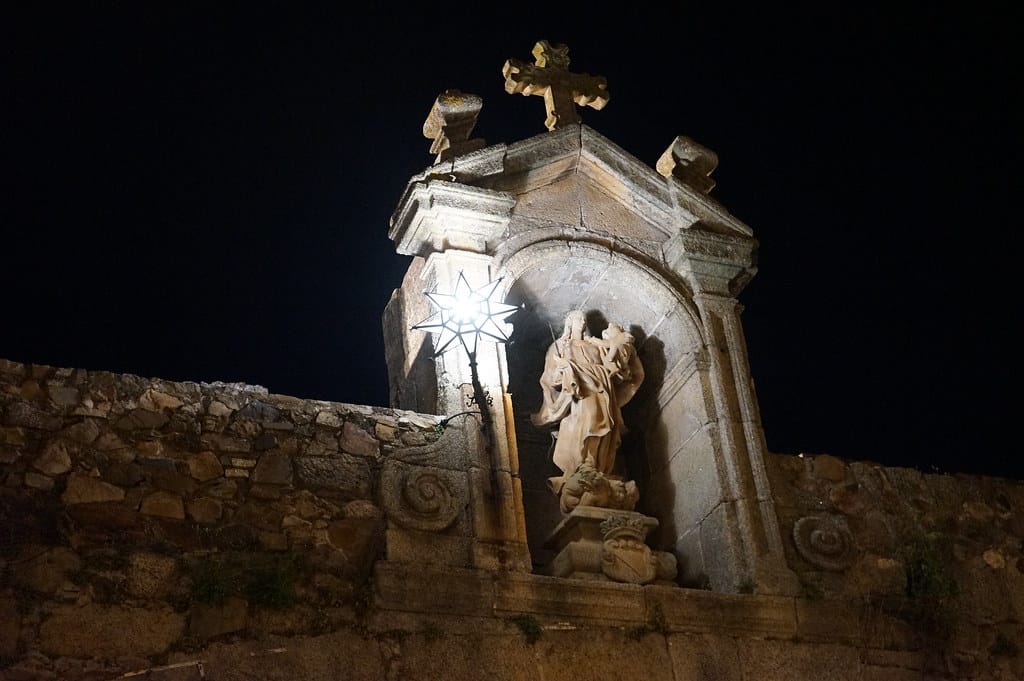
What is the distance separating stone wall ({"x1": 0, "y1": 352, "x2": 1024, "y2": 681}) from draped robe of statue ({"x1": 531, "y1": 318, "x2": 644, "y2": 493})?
0.93 meters

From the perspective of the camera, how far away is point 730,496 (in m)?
6.72

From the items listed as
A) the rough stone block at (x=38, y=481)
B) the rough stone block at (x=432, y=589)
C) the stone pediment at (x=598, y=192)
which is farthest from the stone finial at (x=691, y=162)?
the rough stone block at (x=38, y=481)

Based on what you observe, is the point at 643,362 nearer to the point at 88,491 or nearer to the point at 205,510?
the point at 205,510

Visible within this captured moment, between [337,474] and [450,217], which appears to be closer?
[337,474]

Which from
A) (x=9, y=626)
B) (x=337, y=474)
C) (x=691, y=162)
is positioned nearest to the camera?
(x=9, y=626)

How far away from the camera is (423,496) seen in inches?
234

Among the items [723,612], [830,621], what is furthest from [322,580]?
[830,621]

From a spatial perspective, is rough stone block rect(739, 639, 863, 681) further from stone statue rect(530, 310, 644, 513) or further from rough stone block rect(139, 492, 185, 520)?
rough stone block rect(139, 492, 185, 520)

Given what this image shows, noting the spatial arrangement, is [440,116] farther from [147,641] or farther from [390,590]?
[147,641]

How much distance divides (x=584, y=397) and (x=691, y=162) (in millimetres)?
2039

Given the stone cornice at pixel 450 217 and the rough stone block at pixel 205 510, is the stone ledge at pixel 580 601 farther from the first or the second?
the stone cornice at pixel 450 217

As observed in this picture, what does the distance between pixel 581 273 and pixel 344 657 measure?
312 centimetres

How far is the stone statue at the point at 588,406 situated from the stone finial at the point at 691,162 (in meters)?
1.28

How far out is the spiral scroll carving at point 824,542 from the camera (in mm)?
6641
